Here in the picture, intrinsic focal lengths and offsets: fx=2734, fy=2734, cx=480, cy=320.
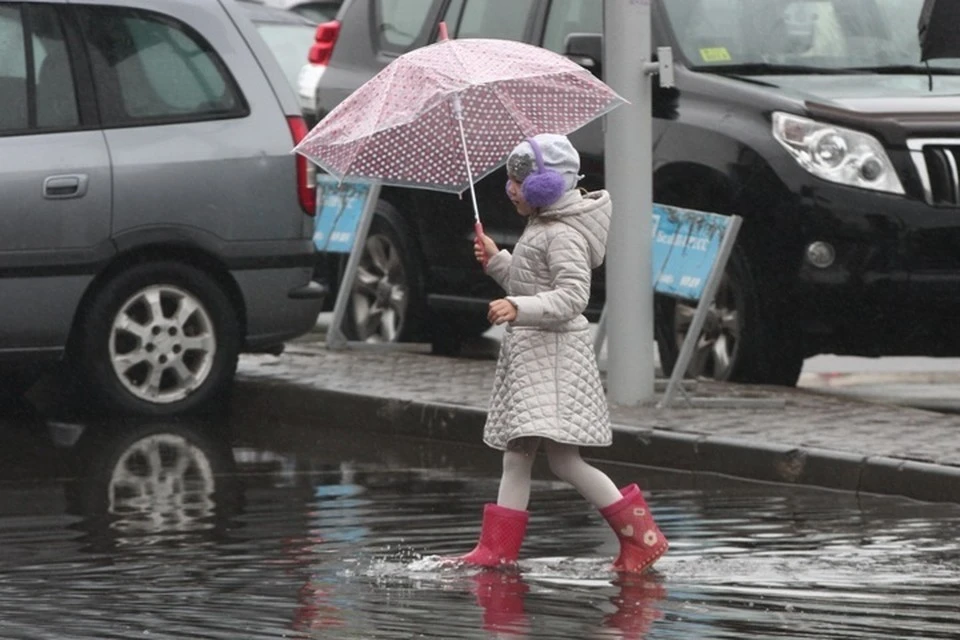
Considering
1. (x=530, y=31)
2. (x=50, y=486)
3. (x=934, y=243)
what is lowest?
(x=50, y=486)

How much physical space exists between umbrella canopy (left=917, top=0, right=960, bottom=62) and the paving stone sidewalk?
152 centimetres

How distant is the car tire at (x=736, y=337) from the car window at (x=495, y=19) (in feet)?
5.26

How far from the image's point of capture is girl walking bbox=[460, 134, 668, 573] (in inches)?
293

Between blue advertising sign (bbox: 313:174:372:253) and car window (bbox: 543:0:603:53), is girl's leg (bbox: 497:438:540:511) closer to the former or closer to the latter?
car window (bbox: 543:0:603:53)

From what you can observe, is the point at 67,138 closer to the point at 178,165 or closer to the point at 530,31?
the point at 178,165

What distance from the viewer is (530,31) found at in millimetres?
12469

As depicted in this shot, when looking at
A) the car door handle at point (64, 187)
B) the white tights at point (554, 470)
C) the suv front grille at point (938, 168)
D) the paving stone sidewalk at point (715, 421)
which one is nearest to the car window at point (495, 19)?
the paving stone sidewalk at point (715, 421)

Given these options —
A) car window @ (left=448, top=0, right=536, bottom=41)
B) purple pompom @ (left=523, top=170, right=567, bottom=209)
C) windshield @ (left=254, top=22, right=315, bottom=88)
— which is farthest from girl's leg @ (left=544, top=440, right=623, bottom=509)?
windshield @ (left=254, top=22, right=315, bottom=88)

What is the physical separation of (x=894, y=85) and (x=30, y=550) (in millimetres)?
4992

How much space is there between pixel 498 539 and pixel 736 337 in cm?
403

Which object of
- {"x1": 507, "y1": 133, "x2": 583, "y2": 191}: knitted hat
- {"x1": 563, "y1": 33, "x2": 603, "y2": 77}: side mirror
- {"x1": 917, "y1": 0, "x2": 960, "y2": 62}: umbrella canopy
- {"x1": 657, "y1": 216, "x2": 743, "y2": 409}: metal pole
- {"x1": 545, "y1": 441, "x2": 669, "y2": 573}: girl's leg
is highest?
{"x1": 917, "y1": 0, "x2": 960, "y2": 62}: umbrella canopy

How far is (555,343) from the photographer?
755 cm

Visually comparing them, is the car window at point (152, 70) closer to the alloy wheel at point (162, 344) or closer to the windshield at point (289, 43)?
the alloy wheel at point (162, 344)

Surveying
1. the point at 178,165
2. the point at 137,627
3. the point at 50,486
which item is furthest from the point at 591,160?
the point at 137,627
